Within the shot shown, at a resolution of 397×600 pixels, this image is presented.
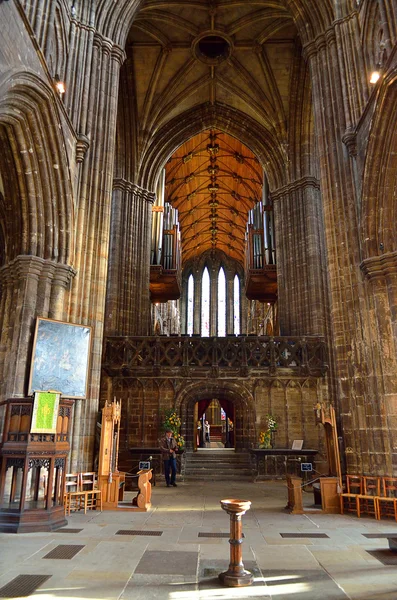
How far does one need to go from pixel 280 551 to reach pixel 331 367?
32.2 ft

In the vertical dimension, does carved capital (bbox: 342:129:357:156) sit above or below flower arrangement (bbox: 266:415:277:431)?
above

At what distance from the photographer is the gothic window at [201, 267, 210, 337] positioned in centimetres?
4028

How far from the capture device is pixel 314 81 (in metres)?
12.9

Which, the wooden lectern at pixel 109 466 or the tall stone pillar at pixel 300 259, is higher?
the tall stone pillar at pixel 300 259

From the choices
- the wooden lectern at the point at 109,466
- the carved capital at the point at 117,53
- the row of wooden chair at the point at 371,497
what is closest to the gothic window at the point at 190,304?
the carved capital at the point at 117,53

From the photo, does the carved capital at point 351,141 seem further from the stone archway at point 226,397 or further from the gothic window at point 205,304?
the gothic window at point 205,304

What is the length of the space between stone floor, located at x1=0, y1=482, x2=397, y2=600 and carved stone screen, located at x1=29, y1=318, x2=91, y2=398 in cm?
283

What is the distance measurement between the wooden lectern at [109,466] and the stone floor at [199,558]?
55 cm

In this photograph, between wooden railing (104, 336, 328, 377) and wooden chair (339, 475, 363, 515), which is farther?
wooden railing (104, 336, 328, 377)

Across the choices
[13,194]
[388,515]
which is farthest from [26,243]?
[388,515]

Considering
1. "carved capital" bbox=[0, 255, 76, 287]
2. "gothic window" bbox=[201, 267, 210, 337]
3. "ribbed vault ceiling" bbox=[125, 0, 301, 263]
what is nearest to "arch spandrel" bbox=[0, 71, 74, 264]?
"carved capital" bbox=[0, 255, 76, 287]

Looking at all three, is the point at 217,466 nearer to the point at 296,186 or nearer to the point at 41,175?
the point at 41,175

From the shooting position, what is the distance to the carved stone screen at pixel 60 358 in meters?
Answer: 9.64

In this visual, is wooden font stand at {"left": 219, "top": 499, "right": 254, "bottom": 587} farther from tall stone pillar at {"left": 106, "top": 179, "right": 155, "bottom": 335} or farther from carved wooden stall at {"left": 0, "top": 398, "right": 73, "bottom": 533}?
tall stone pillar at {"left": 106, "top": 179, "right": 155, "bottom": 335}
